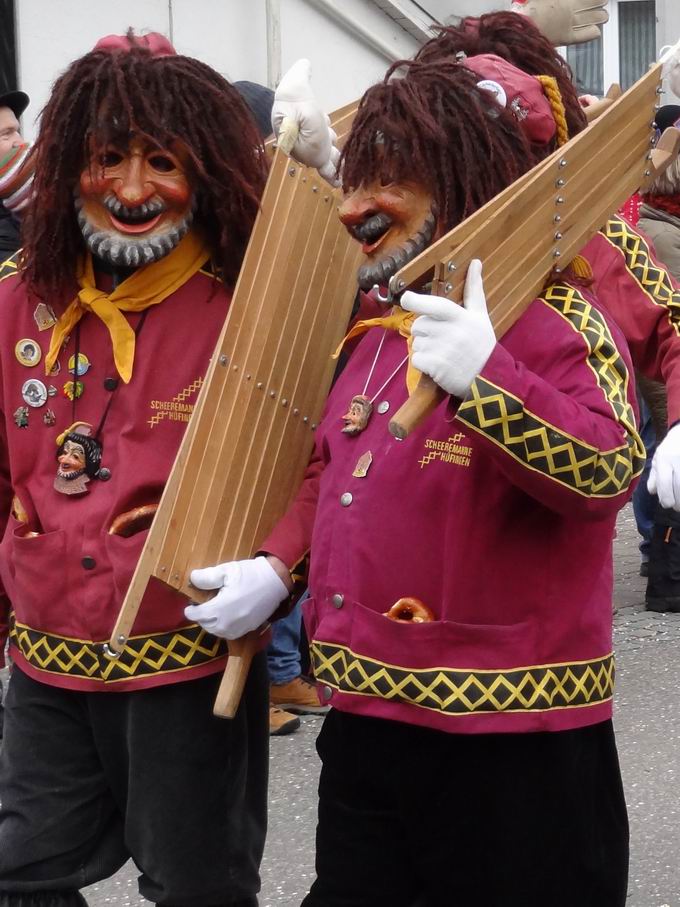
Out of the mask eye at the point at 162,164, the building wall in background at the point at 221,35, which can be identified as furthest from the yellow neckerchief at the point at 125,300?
the building wall in background at the point at 221,35

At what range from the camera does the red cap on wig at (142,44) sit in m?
2.71

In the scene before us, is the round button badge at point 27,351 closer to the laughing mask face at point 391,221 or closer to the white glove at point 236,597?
the white glove at point 236,597

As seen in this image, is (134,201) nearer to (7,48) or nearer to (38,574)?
(38,574)

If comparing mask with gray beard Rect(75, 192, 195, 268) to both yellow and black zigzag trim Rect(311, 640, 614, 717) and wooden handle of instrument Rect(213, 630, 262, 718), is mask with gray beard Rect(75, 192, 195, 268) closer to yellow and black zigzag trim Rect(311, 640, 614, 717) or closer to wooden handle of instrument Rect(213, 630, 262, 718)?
wooden handle of instrument Rect(213, 630, 262, 718)

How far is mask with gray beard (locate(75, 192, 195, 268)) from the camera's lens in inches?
102

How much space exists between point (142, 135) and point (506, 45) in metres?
0.99

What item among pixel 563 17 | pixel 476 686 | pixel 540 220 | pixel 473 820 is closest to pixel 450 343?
pixel 540 220

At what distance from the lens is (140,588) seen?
240cm

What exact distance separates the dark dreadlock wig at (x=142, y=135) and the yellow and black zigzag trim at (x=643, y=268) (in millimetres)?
771

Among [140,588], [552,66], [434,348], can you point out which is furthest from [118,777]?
[552,66]

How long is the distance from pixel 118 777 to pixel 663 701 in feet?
8.68

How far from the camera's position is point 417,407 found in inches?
81.3

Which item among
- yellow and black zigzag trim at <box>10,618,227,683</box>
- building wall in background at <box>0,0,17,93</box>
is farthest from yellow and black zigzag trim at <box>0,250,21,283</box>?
building wall in background at <box>0,0,17,93</box>

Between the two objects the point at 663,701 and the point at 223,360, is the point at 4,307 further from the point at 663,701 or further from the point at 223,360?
the point at 663,701
